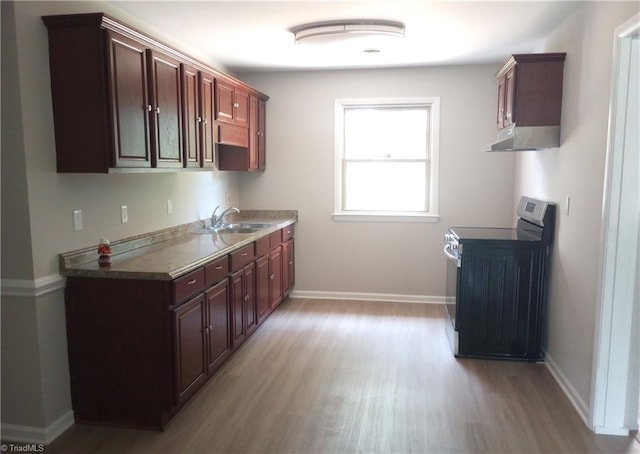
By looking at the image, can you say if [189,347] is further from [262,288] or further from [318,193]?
[318,193]

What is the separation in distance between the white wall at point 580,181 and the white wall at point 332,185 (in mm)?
1271

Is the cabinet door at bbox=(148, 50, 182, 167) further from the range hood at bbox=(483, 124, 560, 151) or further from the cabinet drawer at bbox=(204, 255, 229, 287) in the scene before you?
the range hood at bbox=(483, 124, 560, 151)

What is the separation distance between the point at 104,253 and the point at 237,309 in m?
1.14

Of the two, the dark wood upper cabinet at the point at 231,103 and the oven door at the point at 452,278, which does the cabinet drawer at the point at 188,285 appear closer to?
the dark wood upper cabinet at the point at 231,103

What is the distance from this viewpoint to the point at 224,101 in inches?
155

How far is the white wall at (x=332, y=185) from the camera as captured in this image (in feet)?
15.6

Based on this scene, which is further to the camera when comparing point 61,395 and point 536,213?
point 536,213

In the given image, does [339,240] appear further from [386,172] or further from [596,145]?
[596,145]

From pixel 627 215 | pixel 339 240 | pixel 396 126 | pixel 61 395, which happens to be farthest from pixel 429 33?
pixel 61 395

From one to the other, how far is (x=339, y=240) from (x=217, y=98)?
6.82ft

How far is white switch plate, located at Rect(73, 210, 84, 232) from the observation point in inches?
104

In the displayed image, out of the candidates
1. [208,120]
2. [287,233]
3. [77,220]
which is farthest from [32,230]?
[287,233]

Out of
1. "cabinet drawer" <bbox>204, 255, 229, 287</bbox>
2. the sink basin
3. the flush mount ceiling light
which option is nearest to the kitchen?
the sink basin

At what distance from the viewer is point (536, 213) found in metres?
3.56
